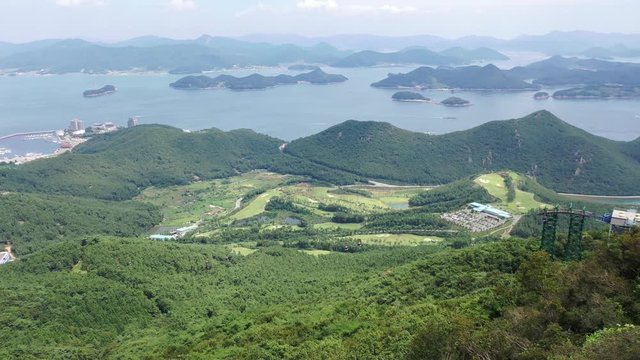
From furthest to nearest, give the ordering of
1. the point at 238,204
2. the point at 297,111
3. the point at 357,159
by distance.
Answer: the point at 297,111
the point at 357,159
the point at 238,204

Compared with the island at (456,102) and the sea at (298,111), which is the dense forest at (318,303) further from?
the island at (456,102)

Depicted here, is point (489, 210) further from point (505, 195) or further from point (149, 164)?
point (149, 164)

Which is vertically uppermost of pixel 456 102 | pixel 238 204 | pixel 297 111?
pixel 456 102

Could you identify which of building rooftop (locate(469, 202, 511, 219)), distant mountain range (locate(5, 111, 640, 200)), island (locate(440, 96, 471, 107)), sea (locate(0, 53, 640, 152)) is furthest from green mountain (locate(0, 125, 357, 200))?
island (locate(440, 96, 471, 107))

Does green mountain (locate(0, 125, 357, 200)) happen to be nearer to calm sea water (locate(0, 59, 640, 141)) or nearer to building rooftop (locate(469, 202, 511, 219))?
calm sea water (locate(0, 59, 640, 141))

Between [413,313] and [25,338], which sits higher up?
[413,313]

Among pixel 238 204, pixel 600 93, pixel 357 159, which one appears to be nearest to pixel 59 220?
pixel 238 204

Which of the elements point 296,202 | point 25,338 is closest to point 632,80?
point 296,202

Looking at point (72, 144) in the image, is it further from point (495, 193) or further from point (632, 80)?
point (632, 80)
